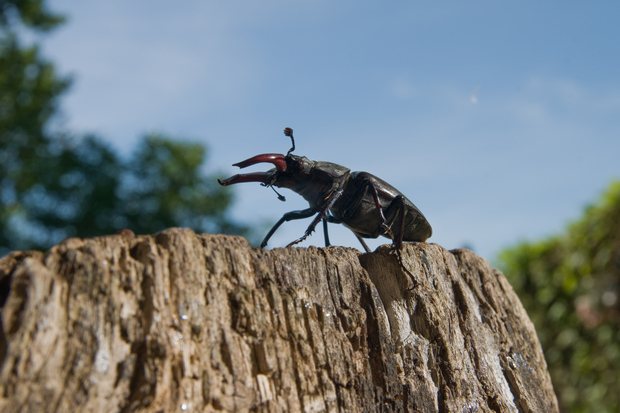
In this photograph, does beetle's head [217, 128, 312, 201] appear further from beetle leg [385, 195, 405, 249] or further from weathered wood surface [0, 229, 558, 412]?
weathered wood surface [0, 229, 558, 412]

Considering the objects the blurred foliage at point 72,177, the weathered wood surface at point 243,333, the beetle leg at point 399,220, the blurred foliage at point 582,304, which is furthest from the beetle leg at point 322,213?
the blurred foliage at point 72,177

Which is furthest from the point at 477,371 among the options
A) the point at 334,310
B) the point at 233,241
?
the point at 233,241

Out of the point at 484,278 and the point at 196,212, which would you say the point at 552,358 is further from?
the point at 196,212

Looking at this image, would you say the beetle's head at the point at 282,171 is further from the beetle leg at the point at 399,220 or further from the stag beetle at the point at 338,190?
the beetle leg at the point at 399,220

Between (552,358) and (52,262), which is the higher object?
(552,358)

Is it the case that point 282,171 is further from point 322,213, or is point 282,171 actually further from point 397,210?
point 397,210

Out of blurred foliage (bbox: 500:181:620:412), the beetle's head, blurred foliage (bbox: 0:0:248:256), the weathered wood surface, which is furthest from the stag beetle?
blurred foliage (bbox: 0:0:248:256)
